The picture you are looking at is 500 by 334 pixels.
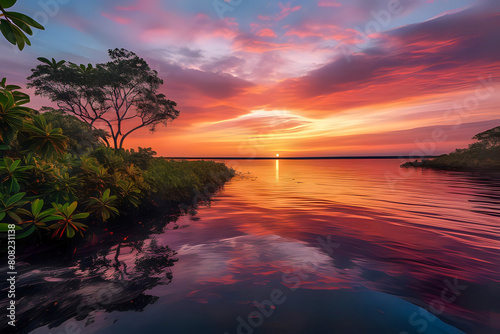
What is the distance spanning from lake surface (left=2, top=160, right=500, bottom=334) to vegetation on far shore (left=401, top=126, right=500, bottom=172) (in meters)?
66.0

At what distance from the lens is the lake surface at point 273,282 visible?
3857 mm

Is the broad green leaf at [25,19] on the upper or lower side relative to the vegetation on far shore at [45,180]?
upper

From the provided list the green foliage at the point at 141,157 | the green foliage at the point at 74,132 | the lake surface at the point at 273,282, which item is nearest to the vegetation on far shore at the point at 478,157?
the lake surface at the point at 273,282

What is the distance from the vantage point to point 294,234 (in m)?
9.13

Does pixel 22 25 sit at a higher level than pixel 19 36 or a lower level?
higher

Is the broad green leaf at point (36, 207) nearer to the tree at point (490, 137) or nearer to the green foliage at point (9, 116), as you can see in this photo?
the green foliage at point (9, 116)

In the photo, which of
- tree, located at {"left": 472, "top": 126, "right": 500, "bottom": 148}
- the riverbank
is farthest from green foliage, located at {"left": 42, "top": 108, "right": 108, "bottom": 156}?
→ tree, located at {"left": 472, "top": 126, "right": 500, "bottom": 148}

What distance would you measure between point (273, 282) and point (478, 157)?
78989mm

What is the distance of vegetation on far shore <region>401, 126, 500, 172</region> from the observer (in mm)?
→ 55881

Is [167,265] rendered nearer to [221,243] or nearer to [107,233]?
[221,243]

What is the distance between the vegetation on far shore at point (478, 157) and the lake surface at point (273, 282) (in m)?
66.0

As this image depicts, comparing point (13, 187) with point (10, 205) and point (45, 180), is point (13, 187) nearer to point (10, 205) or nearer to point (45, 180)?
point (10, 205)

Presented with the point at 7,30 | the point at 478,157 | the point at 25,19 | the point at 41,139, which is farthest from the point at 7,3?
the point at 478,157

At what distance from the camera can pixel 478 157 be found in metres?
59.0
